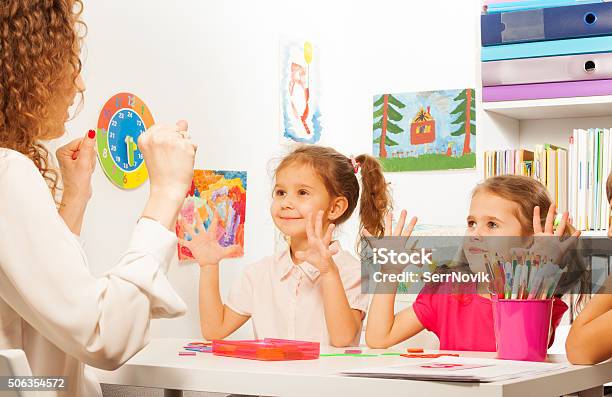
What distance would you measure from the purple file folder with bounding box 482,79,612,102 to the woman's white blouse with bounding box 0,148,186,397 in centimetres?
182

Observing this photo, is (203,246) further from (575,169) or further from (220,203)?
(575,169)

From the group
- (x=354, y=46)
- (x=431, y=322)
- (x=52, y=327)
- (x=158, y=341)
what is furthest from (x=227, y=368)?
(x=354, y=46)

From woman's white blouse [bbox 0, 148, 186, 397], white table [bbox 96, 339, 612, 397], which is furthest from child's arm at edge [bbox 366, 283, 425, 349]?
woman's white blouse [bbox 0, 148, 186, 397]

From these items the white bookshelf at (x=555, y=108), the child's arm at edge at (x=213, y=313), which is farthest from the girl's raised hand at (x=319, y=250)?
the white bookshelf at (x=555, y=108)

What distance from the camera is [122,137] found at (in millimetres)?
2107

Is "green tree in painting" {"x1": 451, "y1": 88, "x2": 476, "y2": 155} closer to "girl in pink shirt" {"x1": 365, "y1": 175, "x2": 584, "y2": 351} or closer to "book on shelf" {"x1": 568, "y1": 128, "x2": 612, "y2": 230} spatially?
"book on shelf" {"x1": 568, "y1": 128, "x2": 612, "y2": 230}

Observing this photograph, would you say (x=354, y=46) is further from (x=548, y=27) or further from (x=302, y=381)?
(x=302, y=381)

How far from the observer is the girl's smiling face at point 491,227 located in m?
1.94

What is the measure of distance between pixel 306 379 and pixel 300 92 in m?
1.76

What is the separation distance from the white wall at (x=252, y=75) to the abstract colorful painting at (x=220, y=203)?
4 centimetres

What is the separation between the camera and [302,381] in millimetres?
1160

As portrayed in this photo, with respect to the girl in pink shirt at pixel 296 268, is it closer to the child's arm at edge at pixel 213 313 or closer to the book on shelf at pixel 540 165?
the child's arm at edge at pixel 213 313

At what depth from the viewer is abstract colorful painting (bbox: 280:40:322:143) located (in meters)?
2.76

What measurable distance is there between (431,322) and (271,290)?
407 mm
